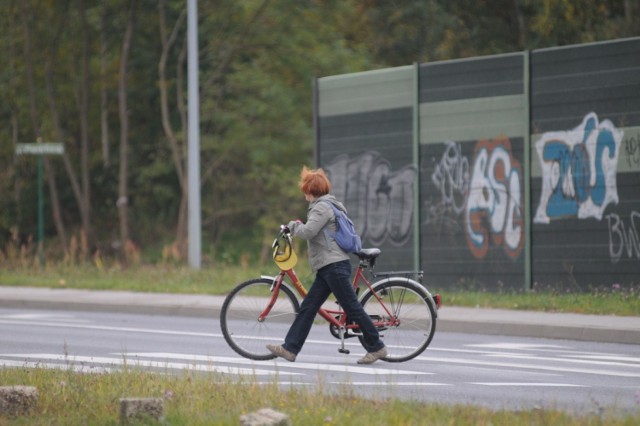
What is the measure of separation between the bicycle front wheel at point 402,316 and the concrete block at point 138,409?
4529mm

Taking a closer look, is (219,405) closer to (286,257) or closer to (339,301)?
(339,301)

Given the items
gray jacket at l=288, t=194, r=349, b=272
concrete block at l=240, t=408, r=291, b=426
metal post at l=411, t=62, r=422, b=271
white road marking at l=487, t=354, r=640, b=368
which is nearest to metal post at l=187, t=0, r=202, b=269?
metal post at l=411, t=62, r=422, b=271

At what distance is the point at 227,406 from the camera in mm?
8234

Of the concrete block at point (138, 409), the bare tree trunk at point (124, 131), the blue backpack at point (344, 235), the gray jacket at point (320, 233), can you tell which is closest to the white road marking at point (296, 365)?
the gray jacket at point (320, 233)

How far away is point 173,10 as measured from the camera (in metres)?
35.7

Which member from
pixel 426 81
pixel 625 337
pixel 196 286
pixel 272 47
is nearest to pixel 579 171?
pixel 426 81

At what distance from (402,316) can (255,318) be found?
1.30 m

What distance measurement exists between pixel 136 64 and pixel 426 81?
18.4 metres

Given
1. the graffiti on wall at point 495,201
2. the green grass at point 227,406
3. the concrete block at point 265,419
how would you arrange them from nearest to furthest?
the concrete block at point 265,419
the green grass at point 227,406
the graffiti on wall at point 495,201

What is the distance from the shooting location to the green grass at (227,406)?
7609mm

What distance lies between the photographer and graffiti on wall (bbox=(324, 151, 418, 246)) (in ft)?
69.8

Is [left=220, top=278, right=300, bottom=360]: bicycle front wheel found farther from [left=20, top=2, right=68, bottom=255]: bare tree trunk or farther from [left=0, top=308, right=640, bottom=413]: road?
[left=20, top=2, right=68, bottom=255]: bare tree trunk

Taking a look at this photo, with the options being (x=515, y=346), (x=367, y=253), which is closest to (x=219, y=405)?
(x=367, y=253)

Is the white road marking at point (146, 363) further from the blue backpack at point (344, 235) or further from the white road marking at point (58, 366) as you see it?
the blue backpack at point (344, 235)
